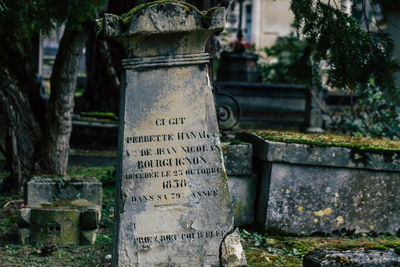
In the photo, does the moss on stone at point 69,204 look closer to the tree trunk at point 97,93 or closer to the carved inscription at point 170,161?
the carved inscription at point 170,161

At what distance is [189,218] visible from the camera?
154 inches

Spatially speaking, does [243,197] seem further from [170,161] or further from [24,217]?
[24,217]

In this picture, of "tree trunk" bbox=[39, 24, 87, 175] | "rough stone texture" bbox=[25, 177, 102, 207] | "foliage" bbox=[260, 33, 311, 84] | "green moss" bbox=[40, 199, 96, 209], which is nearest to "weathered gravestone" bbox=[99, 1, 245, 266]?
"green moss" bbox=[40, 199, 96, 209]

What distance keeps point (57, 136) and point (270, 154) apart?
10.1 feet

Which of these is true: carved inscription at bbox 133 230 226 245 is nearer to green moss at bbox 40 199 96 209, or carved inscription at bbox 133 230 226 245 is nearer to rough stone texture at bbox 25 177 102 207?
green moss at bbox 40 199 96 209

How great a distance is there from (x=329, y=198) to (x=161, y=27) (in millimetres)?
2593

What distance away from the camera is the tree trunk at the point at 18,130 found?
680 cm

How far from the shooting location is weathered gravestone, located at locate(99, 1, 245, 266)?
3.80m

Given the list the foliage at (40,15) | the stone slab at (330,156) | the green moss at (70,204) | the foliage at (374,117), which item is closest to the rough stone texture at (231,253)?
the stone slab at (330,156)

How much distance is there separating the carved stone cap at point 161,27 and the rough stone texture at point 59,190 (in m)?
2.42

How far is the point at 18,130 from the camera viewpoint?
6941 millimetres

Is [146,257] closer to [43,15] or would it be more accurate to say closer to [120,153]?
[120,153]

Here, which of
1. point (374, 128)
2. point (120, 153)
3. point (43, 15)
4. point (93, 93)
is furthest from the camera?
point (93, 93)

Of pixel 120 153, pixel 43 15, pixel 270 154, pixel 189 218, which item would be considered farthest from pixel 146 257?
pixel 43 15
